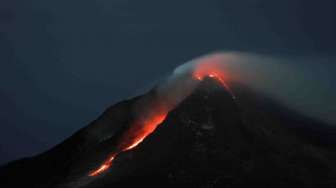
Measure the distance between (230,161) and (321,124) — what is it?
474 inches

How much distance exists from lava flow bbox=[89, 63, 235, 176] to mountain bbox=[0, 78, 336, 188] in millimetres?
572

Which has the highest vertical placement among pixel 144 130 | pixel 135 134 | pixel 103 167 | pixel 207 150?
pixel 144 130

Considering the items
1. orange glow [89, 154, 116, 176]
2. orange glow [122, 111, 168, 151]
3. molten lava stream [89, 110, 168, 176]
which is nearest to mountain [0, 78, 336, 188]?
orange glow [89, 154, 116, 176]

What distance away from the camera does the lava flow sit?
24.2 m

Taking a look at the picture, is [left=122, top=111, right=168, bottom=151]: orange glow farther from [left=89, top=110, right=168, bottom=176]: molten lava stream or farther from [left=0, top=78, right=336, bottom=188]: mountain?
[left=0, top=78, right=336, bottom=188]: mountain

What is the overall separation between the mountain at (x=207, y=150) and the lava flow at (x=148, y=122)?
1.88 ft

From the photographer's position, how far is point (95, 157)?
977 inches

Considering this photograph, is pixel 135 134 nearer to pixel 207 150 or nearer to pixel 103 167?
pixel 103 167

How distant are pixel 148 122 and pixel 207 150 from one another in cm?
739

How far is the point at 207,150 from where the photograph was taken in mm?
22156

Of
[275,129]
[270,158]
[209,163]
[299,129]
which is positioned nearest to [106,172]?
[209,163]

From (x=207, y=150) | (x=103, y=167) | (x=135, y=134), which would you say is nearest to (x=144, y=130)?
(x=135, y=134)

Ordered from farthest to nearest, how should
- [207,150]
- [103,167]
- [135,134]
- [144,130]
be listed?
[144,130]
[135,134]
[103,167]
[207,150]

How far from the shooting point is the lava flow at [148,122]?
24156 mm
